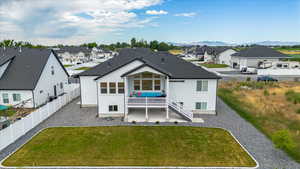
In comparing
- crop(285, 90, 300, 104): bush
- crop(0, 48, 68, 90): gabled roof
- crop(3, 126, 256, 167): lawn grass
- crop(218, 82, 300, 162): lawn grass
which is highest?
crop(0, 48, 68, 90): gabled roof

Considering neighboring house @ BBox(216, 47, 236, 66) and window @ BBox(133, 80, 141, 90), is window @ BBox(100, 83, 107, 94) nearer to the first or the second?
window @ BBox(133, 80, 141, 90)

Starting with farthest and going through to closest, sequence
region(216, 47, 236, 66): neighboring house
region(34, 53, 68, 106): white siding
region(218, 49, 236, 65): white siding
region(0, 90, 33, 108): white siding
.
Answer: region(218, 49, 236, 65): white siding → region(216, 47, 236, 66): neighboring house → region(34, 53, 68, 106): white siding → region(0, 90, 33, 108): white siding

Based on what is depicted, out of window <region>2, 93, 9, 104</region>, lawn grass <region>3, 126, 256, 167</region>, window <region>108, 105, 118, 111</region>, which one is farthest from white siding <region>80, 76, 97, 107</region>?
window <region>2, 93, 9, 104</region>

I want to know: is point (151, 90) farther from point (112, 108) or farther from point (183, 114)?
point (112, 108)

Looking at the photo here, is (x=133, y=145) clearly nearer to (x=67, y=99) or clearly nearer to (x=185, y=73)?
(x=185, y=73)

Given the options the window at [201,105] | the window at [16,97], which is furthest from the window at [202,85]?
the window at [16,97]

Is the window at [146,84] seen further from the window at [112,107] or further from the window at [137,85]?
the window at [112,107]

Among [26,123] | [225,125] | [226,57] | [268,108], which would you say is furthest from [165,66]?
[226,57]
